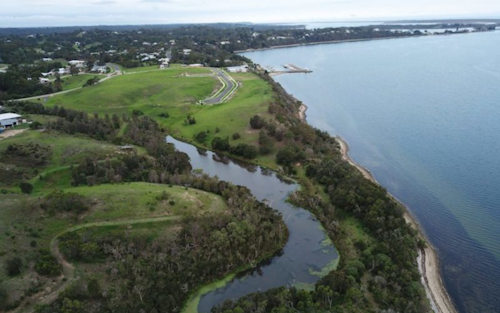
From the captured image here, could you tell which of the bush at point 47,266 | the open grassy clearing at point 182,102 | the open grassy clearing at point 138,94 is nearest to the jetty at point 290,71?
the open grassy clearing at point 182,102

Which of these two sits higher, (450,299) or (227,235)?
(227,235)

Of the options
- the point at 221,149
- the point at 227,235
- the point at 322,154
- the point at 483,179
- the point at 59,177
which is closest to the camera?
the point at 227,235

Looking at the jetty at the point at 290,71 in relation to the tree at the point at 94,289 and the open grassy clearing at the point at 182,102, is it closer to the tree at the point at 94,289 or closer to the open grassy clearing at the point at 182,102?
the open grassy clearing at the point at 182,102

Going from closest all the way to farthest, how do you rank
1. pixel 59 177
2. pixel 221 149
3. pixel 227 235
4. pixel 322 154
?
pixel 227 235
pixel 59 177
pixel 322 154
pixel 221 149

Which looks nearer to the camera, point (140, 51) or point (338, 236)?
point (338, 236)

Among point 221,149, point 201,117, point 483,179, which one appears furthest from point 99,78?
point 483,179

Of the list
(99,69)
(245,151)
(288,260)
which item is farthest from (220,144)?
(99,69)

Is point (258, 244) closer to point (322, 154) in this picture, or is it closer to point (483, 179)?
point (322, 154)

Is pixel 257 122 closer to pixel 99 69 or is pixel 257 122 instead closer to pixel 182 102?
pixel 182 102
